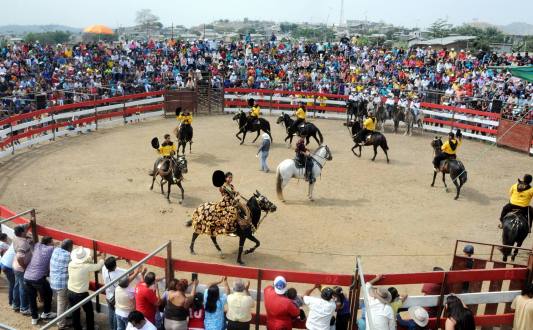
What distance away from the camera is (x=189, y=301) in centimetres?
640

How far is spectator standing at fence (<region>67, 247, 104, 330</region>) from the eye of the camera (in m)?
7.07

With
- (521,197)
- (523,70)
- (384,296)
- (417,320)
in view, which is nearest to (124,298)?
(384,296)

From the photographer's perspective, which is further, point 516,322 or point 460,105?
point 460,105

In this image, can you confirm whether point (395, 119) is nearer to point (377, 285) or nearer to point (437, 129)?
point (437, 129)

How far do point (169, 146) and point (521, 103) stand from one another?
18596 mm

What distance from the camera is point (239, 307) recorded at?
258 inches

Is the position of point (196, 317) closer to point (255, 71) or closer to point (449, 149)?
point (449, 149)

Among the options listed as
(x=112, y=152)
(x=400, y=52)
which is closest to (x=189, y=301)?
(x=112, y=152)

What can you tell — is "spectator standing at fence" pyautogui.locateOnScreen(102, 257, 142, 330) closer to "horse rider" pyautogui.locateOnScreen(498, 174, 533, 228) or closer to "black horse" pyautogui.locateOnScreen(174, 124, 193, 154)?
"horse rider" pyautogui.locateOnScreen(498, 174, 533, 228)

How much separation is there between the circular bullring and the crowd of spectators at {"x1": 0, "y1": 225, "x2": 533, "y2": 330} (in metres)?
3.17

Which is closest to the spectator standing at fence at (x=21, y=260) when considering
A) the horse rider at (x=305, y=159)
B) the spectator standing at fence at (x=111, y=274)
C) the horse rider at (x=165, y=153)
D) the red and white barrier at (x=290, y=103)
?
the spectator standing at fence at (x=111, y=274)

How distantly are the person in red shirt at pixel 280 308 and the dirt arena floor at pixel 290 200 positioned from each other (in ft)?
11.1

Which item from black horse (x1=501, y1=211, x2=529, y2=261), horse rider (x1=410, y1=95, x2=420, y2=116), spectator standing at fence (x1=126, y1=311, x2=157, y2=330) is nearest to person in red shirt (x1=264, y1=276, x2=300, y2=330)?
spectator standing at fence (x1=126, y1=311, x2=157, y2=330)

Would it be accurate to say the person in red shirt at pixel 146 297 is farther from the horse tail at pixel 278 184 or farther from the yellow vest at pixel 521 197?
the yellow vest at pixel 521 197
